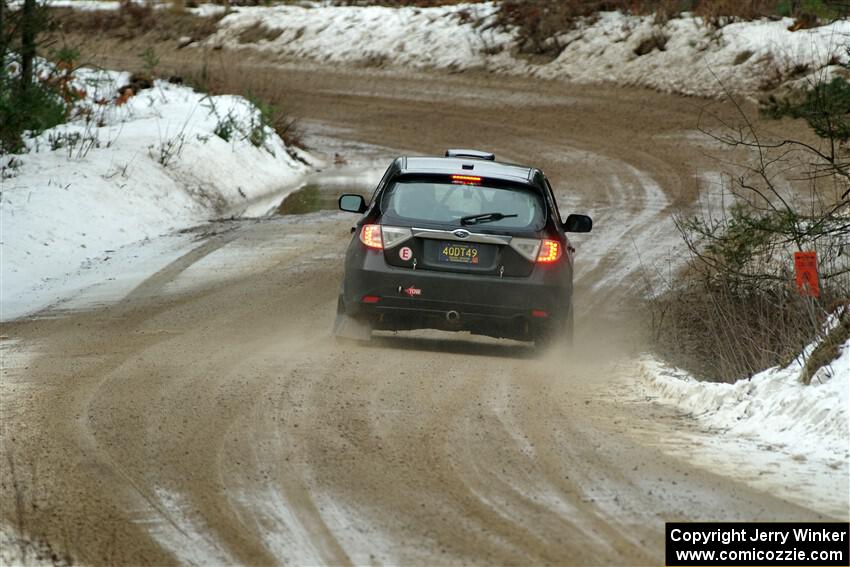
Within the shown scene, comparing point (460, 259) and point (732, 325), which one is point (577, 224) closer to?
point (460, 259)

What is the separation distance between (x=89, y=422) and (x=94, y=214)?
11.7m

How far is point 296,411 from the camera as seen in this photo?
948 centimetres

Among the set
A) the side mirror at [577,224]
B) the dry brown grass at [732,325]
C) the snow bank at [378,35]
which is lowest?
the snow bank at [378,35]

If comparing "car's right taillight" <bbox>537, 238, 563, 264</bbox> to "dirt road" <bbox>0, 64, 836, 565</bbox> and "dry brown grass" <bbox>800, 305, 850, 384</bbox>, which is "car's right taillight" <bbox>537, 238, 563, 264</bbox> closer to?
"dirt road" <bbox>0, 64, 836, 565</bbox>

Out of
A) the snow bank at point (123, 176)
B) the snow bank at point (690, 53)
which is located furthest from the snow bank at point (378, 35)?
the snow bank at point (123, 176)

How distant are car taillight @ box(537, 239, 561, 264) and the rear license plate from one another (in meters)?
0.53

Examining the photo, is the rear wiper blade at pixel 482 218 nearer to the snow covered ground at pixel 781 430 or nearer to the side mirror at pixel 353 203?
the side mirror at pixel 353 203

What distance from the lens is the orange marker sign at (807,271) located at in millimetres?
11156

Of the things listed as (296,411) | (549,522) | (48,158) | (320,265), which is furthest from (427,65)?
(549,522)

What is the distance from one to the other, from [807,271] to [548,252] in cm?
217

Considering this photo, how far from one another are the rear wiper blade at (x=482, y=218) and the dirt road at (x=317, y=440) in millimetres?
1154

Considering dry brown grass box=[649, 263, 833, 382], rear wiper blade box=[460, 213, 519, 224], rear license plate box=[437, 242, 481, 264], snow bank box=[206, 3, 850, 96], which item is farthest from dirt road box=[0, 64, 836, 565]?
snow bank box=[206, 3, 850, 96]

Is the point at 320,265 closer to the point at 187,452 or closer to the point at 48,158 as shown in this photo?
the point at 48,158

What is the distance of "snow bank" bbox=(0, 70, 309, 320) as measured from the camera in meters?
18.8
